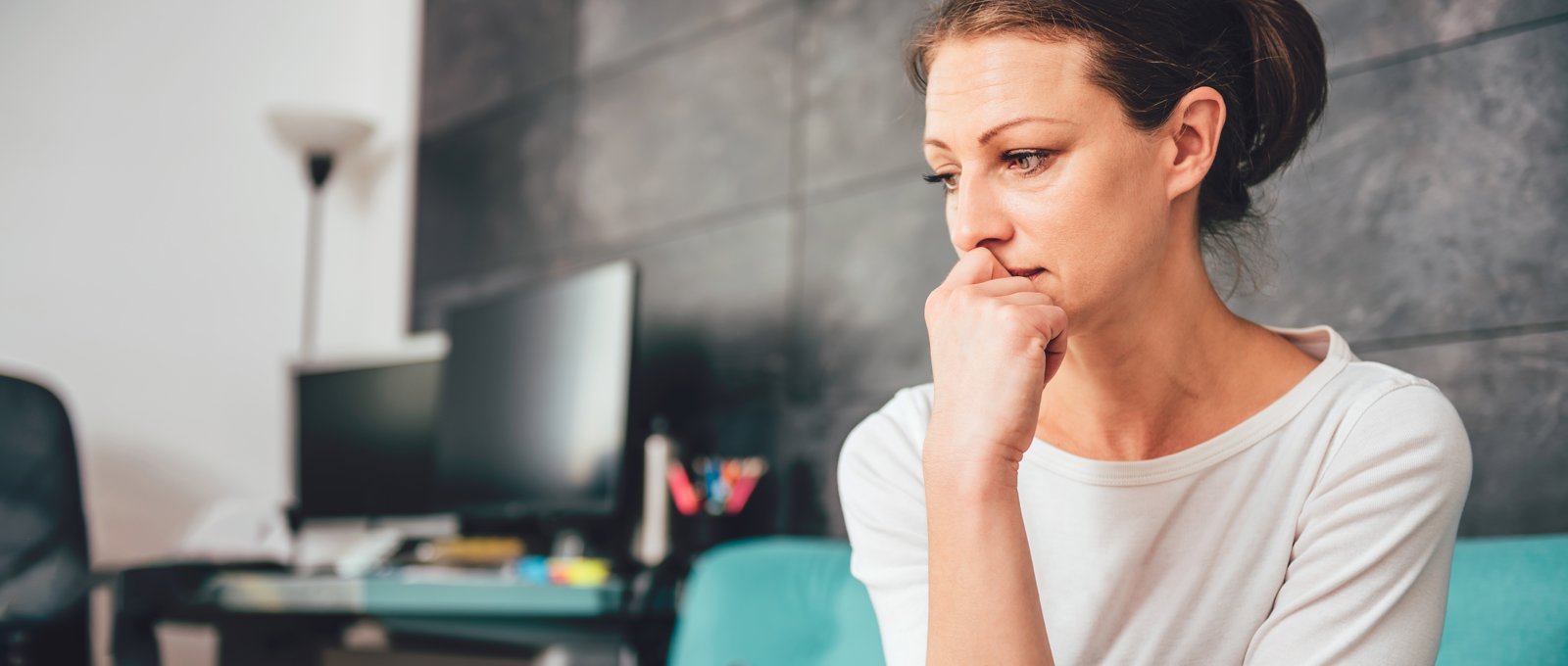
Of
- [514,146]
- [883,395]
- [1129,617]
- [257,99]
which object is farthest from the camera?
[257,99]

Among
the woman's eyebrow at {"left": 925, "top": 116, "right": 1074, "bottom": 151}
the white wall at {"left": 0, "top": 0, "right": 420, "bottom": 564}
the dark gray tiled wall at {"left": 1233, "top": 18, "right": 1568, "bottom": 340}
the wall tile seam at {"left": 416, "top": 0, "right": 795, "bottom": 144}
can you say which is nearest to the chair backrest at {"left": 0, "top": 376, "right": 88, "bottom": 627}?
the white wall at {"left": 0, "top": 0, "right": 420, "bottom": 564}

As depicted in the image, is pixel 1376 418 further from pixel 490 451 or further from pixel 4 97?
pixel 4 97

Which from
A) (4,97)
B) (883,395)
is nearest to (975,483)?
(883,395)

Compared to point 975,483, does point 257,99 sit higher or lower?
higher

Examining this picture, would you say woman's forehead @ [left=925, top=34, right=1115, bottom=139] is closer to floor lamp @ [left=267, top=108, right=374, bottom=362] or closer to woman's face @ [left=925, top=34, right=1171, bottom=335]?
woman's face @ [left=925, top=34, right=1171, bottom=335]

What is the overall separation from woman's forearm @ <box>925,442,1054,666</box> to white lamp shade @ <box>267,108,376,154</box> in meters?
2.78

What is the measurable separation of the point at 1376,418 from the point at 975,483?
340mm

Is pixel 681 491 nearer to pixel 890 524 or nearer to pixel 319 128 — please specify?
pixel 890 524

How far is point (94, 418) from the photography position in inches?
125

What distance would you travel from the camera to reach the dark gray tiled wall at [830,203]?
1403 millimetres

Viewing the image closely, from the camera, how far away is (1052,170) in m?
0.99

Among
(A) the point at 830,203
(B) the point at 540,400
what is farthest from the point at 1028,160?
(B) the point at 540,400

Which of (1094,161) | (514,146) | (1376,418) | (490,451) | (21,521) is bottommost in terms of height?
(21,521)

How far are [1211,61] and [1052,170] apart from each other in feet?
0.74
